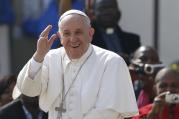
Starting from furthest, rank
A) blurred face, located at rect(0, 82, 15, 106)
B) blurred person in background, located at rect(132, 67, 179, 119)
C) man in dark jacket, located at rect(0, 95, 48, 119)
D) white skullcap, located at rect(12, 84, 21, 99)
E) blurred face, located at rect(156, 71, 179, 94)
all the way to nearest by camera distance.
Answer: blurred face, located at rect(0, 82, 15, 106) → white skullcap, located at rect(12, 84, 21, 99) → man in dark jacket, located at rect(0, 95, 48, 119) → blurred face, located at rect(156, 71, 179, 94) → blurred person in background, located at rect(132, 67, 179, 119)

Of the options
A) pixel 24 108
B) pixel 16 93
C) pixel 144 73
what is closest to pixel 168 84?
pixel 144 73

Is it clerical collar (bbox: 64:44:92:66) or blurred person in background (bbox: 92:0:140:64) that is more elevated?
clerical collar (bbox: 64:44:92:66)

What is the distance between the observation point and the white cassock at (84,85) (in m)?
6.30

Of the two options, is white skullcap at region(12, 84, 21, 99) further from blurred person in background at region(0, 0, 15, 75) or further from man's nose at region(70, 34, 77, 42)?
blurred person in background at region(0, 0, 15, 75)

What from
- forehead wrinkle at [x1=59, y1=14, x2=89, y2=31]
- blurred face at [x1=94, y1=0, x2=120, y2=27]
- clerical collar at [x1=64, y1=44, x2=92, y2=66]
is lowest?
blurred face at [x1=94, y1=0, x2=120, y2=27]

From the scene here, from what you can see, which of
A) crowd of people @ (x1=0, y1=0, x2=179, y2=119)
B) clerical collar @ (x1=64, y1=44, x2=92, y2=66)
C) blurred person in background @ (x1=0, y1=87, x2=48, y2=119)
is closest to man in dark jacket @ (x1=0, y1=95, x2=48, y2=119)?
blurred person in background @ (x1=0, y1=87, x2=48, y2=119)

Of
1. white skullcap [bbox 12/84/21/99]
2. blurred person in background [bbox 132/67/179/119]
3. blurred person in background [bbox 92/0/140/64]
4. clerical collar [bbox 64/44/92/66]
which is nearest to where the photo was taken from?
clerical collar [bbox 64/44/92/66]

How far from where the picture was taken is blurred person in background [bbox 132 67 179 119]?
723cm

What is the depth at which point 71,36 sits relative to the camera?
6.24m

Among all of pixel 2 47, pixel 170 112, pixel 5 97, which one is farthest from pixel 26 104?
pixel 2 47

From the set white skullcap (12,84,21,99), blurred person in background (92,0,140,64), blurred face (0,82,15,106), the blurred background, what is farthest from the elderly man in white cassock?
the blurred background

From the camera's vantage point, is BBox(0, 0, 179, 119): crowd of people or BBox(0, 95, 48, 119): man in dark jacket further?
BBox(0, 95, 48, 119): man in dark jacket

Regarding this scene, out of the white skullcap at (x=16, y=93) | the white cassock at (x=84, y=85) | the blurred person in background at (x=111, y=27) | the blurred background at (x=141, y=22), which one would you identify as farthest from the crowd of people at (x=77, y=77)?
the blurred background at (x=141, y=22)

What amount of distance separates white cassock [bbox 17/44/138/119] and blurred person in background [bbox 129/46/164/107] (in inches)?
74.0
